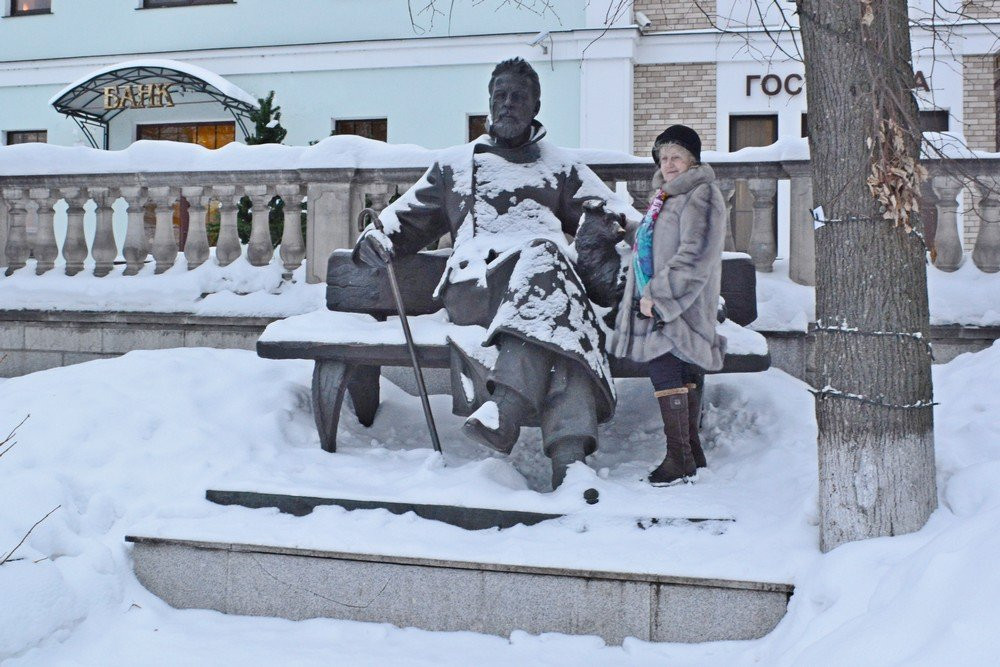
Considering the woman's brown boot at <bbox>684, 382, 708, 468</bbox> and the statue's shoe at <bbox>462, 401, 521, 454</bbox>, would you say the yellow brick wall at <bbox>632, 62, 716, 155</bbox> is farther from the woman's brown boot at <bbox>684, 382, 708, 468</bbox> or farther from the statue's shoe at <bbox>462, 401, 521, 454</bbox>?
the statue's shoe at <bbox>462, 401, 521, 454</bbox>

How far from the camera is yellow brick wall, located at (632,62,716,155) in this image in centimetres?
1261

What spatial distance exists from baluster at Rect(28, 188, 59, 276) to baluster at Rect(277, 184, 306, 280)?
1.83 m

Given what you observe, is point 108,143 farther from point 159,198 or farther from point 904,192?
point 904,192

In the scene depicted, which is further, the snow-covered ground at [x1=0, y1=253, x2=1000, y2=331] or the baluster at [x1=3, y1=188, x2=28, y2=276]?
the baluster at [x1=3, y1=188, x2=28, y2=276]

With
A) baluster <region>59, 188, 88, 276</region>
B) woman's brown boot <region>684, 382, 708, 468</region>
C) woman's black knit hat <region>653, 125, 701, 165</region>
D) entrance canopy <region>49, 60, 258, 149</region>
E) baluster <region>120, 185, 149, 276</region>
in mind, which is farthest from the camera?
entrance canopy <region>49, 60, 258, 149</region>

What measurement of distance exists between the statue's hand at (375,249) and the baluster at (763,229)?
2491 millimetres

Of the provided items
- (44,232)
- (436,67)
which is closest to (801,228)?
(44,232)

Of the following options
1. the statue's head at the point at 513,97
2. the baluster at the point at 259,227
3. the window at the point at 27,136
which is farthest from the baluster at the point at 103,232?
the window at the point at 27,136

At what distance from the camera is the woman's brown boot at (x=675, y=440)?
3791mm

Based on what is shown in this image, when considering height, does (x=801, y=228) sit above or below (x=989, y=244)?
above

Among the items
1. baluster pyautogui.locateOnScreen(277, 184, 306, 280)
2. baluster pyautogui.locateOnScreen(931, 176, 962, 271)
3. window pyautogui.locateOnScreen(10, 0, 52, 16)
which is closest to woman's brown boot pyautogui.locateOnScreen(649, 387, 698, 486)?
baluster pyautogui.locateOnScreen(931, 176, 962, 271)

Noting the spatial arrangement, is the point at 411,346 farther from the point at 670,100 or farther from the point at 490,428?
the point at 670,100

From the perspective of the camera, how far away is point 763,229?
19.0 feet

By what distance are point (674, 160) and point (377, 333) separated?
1.57 meters
